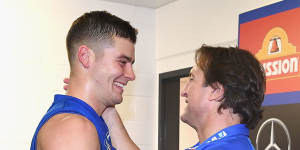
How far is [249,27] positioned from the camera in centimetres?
409

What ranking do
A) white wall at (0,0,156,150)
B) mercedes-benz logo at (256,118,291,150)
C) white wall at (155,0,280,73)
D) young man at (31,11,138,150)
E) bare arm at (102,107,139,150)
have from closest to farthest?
1. young man at (31,11,138,150)
2. bare arm at (102,107,139,150)
3. mercedes-benz logo at (256,118,291,150)
4. white wall at (155,0,280,73)
5. white wall at (0,0,156,150)

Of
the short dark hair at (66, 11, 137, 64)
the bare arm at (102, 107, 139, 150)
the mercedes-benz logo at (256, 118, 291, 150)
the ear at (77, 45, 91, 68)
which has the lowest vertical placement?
the mercedes-benz logo at (256, 118, 291, 150)

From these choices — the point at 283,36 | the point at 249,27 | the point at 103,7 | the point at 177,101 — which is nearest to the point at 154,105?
the point at 177,101

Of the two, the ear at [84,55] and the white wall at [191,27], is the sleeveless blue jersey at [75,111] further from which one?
the white wall at [191,27]

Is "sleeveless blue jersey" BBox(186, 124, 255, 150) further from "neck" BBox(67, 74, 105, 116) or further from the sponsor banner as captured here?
the sponsor banner

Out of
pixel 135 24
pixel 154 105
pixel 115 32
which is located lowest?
pixel 154 105

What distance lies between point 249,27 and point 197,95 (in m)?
2.26

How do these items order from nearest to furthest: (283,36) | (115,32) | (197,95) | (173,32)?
(115,32) → (197,95) → (283,36) → (173,32)

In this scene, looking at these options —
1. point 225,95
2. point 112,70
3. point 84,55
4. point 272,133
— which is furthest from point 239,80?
point 272,133

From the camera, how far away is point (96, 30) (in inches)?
72.1

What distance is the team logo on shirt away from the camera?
3.57 m

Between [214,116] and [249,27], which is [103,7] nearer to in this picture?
[249,27]

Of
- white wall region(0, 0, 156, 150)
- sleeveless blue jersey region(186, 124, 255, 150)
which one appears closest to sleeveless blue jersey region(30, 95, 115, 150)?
sleeveless blue jersey region(186, 124, 255, 150)

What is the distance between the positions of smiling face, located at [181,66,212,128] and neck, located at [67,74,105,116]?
0.39m
